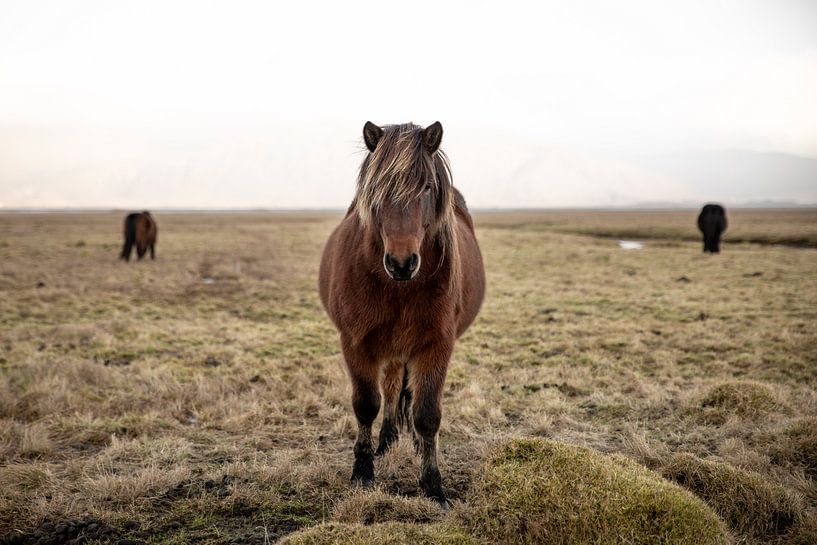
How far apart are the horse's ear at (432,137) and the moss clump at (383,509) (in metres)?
2.54

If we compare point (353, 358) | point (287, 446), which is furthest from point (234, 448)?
point (353, 358)

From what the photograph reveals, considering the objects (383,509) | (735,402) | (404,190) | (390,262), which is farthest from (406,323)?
(735,402)

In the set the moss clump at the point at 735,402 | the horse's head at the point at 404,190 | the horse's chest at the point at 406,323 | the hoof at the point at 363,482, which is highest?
the horse's head at the point at 404,190

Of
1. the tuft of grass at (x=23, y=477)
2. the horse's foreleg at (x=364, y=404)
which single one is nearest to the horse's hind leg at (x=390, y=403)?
the horse's foreleg at (x=364, y=404)

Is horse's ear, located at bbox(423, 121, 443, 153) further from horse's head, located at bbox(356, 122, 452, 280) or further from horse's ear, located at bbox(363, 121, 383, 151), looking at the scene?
horse's ear, located at bbox(363, 121, 383, 151)

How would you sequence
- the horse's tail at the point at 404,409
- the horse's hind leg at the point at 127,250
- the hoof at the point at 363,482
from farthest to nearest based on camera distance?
the horse's hind leg at the point at 127,250 → the horse's tail at the point at 404,409 → the hoof at the point at 363,482

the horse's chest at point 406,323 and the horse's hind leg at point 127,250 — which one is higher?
the horse's chest at point 406,323

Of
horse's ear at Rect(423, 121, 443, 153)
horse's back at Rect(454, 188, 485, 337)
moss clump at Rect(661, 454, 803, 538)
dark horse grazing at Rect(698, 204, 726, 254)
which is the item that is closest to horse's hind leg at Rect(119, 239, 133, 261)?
horse's back at Rect(454, 188, 485, 337)

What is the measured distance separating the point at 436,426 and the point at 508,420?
1.82m

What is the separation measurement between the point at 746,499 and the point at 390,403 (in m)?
2.85

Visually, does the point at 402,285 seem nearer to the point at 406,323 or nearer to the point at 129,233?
the point at 406,323

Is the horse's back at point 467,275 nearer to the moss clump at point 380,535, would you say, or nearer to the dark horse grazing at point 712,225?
the moss clump at point 380,535

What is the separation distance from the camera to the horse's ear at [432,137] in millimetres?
3617

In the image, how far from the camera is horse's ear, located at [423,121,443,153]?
362 centimetres
